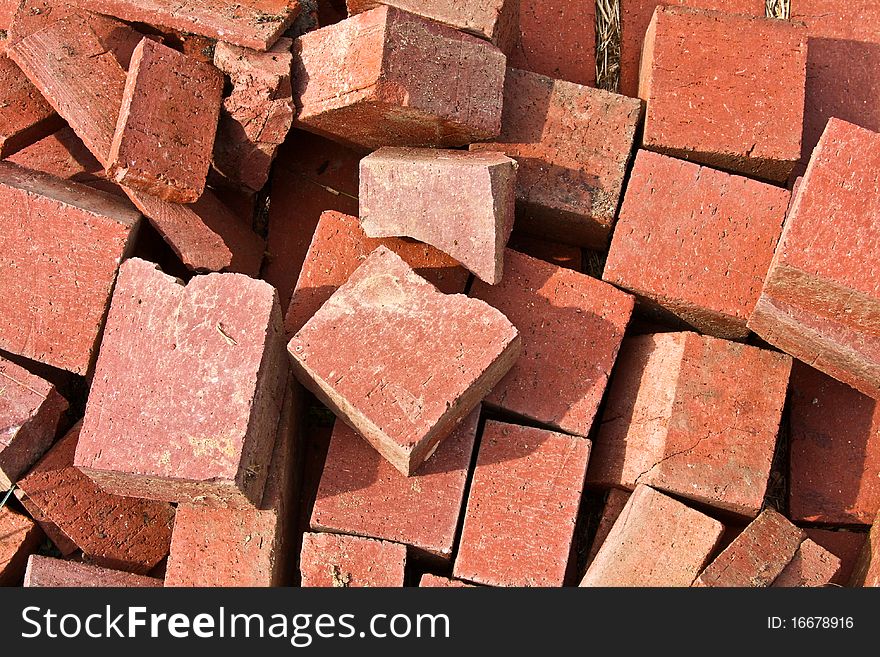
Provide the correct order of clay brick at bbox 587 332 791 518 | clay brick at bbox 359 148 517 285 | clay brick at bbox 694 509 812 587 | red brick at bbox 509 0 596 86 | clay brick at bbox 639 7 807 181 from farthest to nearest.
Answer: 1. red brick at bbox 509 0 596 86
2. clay brick at bbox 639 7 807 181
3. clay brick at bbox 587 332 791 518
4. clay brick at bbox 359 148 517 285
5. clay brick at bbox 694 509 812 587

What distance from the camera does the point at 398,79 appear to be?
3.62 m

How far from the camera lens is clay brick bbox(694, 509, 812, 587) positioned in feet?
11.1

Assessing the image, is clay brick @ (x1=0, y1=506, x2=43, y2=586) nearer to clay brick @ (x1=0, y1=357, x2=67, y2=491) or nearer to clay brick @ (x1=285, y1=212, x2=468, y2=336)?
clay brick @ (x1=0, y1=357, x2=67, y2=491)

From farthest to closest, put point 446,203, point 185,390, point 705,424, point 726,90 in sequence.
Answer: point 726,90, point 705,424, point 446,203, point 185,390

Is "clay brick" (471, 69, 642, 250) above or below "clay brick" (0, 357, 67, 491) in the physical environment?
above

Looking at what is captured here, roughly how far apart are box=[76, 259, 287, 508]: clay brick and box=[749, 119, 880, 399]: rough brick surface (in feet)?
6.80

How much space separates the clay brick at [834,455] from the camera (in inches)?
154

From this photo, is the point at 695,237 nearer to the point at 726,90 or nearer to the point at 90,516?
the point at 726,90

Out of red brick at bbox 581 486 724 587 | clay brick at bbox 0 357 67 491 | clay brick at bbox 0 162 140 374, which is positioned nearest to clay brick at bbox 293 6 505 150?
clay brick at bbox 0 162 140 374

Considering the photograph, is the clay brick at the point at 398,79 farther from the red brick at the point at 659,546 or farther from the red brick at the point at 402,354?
the red brick at the point at 659,546

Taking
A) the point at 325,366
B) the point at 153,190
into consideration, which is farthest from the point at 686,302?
the point at 153,190

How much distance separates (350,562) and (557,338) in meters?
1.30

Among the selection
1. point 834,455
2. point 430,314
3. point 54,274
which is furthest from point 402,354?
point 834,455
